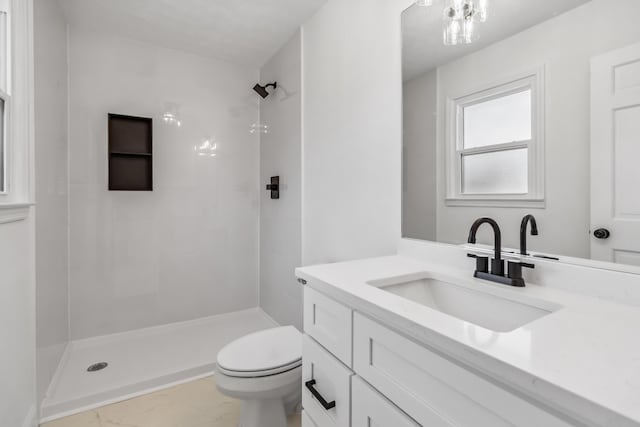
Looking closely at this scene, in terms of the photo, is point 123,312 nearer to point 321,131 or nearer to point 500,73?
point 321,131

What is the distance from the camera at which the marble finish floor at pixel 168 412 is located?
5.39ft

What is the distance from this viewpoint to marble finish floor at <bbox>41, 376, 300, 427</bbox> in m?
1.64

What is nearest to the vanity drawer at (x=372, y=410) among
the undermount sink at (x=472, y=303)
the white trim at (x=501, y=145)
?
the undermount sink at (x=472, y=303)

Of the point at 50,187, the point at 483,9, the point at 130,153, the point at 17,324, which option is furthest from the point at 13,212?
the point at 483,9

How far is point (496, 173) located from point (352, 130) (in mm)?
847

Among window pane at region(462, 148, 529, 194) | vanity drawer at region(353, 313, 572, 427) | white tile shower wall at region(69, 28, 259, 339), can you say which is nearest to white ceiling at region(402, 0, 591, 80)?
window pane at region(462, 148, 529, 194)

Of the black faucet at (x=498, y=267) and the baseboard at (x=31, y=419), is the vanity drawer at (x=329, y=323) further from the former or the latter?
the baseboard at (x=31, y=419)

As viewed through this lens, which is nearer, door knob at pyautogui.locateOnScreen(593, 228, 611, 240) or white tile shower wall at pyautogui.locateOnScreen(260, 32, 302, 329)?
door knob at pyautogui.locateOnScreen(593, 228, 611, 240)

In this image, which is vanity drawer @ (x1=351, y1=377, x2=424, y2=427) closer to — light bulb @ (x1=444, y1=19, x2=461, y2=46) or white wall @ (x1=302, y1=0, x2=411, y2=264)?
white wall @ (x1=302, y1=0, x2=411, y2=264)

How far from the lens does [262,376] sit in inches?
53.4

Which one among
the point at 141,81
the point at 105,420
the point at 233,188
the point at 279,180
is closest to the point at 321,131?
the point at 279,180

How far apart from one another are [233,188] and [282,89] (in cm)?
103

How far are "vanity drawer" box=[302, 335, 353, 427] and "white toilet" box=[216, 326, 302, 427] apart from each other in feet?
1.13

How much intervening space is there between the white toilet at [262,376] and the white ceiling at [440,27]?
4.62 ft
